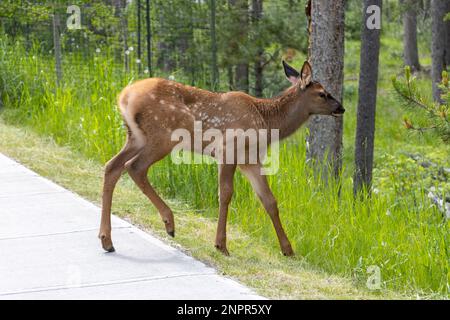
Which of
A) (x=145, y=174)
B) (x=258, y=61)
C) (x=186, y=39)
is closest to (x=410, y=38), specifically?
(x=258, y=61)

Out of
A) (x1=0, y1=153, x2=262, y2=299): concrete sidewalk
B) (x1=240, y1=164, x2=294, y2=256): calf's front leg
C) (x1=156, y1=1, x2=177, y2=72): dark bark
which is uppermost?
(x1=156, y1=1, x2=177, y2=72): dark bark

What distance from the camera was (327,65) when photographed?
9398 millimetres

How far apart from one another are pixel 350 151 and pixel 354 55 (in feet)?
49.2

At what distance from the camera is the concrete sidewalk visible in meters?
5.95

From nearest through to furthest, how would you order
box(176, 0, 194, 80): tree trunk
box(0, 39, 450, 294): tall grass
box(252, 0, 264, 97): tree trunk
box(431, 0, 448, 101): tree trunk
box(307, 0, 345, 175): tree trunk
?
1. box(0, 39, 450, 294): tall grass
2. box(307, 0, 345, 175): tree trunk
3. box(176, 0, 194, 80): tree trunk
4. box(252, 0, 264, 97): tree trunk
5. box(431, 0, 448, 101): tree trunk

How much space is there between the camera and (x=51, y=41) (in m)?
15.7

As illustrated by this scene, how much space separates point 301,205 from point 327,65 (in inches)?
75.7

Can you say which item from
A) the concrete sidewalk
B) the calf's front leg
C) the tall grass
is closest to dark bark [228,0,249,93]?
the tall grass

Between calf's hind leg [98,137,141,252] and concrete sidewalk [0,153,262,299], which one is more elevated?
calf's hind leg [98,137,141,252]

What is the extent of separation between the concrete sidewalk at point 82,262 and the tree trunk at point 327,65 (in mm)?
2600

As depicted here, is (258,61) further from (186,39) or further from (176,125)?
(176,125)

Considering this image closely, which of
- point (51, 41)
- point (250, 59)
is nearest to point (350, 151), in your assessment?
point (250, 59)

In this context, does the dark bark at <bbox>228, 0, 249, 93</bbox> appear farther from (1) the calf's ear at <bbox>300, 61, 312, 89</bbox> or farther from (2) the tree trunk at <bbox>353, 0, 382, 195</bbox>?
(1) the calf's ear at <bbox>300, 61, 312, 89</bbox>
